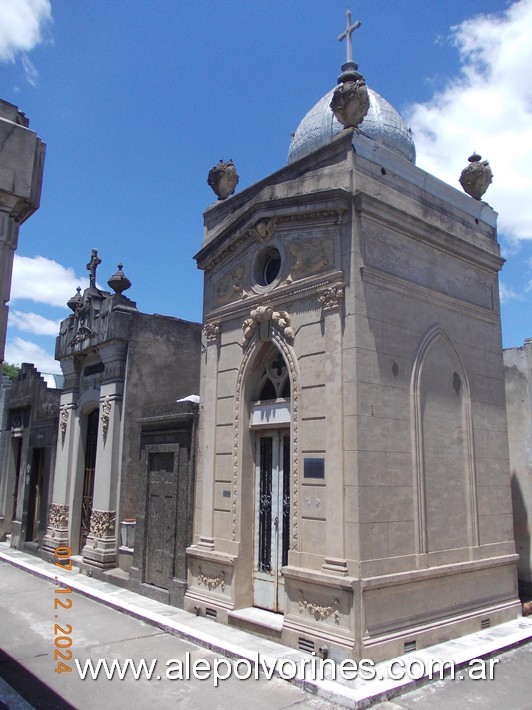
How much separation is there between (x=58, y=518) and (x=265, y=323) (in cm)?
876

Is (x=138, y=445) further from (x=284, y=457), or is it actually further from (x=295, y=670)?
(x=295, y=670)

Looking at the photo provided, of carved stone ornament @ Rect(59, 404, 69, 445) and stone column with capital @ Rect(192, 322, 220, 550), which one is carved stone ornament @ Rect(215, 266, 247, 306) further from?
carved stone ornament @ Rect(59, 404, 69, 445)

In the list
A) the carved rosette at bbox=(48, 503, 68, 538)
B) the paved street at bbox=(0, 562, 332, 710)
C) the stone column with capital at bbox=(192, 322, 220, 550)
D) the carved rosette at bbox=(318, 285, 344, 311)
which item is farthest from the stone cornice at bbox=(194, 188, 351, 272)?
the carved rosette at bbox=(48, 503, 68, 538)

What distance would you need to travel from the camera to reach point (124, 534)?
12391 mm

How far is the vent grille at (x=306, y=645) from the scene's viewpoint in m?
7.54

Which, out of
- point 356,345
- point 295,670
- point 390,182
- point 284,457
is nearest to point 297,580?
point 295,670

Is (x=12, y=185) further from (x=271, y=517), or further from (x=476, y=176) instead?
(x=476, y=176)

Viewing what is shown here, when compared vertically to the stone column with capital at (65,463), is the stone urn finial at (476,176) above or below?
above

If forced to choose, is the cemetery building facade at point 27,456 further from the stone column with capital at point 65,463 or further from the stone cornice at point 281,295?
the stone cornice at point 281,295

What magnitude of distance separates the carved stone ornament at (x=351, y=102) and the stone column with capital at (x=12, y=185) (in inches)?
213

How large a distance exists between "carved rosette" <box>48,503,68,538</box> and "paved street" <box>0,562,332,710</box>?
11.7ft

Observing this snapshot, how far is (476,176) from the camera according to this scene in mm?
10969

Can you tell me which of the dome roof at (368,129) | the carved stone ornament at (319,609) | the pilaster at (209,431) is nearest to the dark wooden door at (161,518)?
the pilaster at (209,431)
